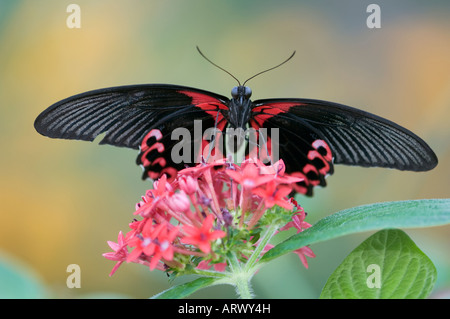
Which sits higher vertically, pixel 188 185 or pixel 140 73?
pixel 140 73

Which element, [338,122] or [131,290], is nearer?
[338,122]

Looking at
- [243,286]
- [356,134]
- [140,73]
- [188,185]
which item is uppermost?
[140,73]

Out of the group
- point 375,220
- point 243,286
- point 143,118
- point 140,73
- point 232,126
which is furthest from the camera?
point 140,73

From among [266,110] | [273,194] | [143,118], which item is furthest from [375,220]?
[143,118]

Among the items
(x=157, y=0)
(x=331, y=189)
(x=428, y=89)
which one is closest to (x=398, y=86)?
(x=428, y=89)

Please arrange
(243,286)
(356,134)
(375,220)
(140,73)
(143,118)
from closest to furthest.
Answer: (375,220)
(243,286)
(356,134)
(143,118)
(140,73)

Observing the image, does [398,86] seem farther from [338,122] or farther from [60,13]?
[60,13]

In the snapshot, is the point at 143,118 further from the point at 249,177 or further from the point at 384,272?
the point at 384,272
